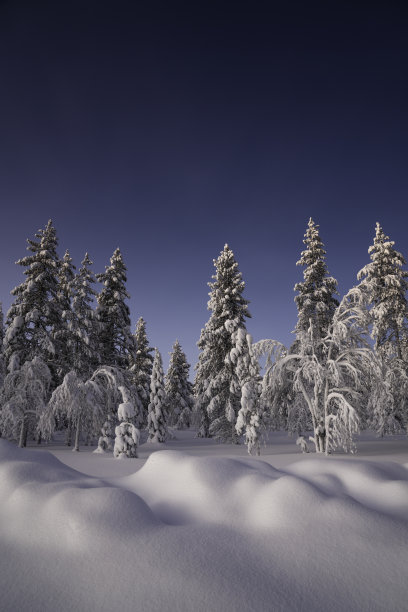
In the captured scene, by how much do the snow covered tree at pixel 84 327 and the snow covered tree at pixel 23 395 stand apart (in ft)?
12.4

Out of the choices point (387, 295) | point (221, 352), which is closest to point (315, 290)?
point (387, 295)

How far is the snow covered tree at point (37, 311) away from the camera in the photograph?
724 inches

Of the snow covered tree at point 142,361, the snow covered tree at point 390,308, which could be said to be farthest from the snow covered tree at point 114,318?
the snow covered tree at point 390,308

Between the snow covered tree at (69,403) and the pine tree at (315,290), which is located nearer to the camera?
the snow covered tree at (69,403)

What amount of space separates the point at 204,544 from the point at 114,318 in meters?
21.2

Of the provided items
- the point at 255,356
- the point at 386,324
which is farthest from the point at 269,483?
the point at 386,324

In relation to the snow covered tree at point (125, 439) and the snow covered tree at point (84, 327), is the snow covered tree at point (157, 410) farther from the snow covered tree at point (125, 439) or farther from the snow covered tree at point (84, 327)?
the snow covered tree at point (125, 439)

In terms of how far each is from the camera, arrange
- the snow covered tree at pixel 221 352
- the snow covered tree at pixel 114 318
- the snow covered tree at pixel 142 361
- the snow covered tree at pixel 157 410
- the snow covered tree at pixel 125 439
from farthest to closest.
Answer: the snow covered tree at pixel 142 361 < the snow covered tree at pixel 157 410 < the snow covered tree at pixel 114 318 < the snow covered tree at pixel 221 352 < the snow covered tree at pixel 125 439

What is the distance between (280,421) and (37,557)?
15417 millimetres

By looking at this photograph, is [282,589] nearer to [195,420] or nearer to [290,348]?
[290,348]

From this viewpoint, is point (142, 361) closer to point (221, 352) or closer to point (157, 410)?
point (157, 410)

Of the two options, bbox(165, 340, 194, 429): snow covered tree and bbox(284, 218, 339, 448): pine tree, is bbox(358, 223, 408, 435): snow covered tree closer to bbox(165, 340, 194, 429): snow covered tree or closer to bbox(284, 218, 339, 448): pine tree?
bbox(284, 218, 339, 448): pine tree

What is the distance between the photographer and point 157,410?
2516 cm

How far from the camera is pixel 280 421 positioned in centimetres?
1692
